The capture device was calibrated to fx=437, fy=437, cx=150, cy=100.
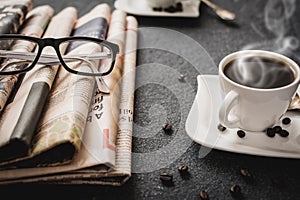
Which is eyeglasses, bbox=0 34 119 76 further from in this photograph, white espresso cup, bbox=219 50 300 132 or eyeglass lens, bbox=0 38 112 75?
white espresso cup, bbox=219 50 300 132

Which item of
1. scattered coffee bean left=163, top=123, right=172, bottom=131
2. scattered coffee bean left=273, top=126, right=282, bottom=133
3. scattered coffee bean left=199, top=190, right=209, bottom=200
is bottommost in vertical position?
scattered coffee bean left=199, top=190, right=209, bottom=200

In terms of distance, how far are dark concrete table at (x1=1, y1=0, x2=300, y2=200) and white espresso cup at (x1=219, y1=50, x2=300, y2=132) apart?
0.06 metres

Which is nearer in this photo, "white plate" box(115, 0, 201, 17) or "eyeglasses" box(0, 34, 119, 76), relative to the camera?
"eyeglasses" box(0, 34, 119, 76)

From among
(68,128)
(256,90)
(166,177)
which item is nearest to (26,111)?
(68,128)

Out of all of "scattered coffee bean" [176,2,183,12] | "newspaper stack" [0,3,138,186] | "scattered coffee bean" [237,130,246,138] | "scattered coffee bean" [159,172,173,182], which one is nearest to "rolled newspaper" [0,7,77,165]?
"newspaper stack" [0,3,138,186]

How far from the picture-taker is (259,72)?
663 millimetres

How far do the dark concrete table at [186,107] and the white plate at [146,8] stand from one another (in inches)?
0.5

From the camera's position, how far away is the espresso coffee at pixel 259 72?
632mm

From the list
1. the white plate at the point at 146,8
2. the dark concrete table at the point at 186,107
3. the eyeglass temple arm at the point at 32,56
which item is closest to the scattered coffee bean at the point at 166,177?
the dark concrete table at the point at 186,107

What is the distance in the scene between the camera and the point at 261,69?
0.67 meters

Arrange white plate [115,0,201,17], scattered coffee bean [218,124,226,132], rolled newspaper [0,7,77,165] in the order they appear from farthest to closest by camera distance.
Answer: white plate [115,0,201,17] → scattered coffee bean [218,124,226,132] → rolled newspaper [0,7,77,165]

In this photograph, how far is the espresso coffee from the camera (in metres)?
0.63

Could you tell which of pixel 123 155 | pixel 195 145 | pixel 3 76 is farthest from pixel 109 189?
pixel 3 76

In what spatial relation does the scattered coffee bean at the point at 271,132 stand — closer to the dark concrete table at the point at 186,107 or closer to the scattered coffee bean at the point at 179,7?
the dark concrete table at the point at 186,107
